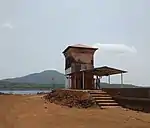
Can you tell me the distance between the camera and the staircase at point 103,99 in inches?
625

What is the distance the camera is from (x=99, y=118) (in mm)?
11836

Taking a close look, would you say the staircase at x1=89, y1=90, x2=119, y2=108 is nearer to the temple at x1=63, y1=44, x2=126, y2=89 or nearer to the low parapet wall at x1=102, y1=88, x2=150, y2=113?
the low parapet wall at x1=102, y1=88, x2=150, y2=113

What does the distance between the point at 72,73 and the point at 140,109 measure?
44.0ft

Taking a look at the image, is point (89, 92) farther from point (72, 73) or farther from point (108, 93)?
point (72, 73)

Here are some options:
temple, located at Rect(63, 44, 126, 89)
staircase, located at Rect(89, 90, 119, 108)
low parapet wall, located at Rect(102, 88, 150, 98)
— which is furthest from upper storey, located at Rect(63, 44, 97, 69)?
staircase, located at Rect(89, 90, 119, 108)

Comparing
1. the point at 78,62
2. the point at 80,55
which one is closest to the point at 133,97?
the point at 78,62

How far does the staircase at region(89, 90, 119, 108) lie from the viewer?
15.9m

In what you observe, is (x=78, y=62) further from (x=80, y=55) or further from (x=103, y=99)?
(x=103, y=99)

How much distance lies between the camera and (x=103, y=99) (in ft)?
55.8

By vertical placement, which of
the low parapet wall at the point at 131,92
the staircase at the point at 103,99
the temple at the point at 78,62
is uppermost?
the temple at the point at 78,62

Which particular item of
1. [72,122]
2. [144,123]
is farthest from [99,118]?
[144,123]

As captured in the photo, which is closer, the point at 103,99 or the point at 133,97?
the point at 133,97

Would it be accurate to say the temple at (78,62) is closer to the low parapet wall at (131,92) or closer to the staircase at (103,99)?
the low parapet wall at (131,92)

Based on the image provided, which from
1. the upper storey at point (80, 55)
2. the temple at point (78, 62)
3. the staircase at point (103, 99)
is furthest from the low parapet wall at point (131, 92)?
the upper storey at point (80, 55)
